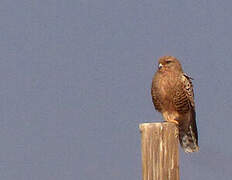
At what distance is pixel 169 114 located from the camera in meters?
9.30

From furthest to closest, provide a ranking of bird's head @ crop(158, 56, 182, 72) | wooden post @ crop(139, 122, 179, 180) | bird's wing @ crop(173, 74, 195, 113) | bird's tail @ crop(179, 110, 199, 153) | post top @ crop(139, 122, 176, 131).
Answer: bird's tail @ crop(179, 110, 199, 153) → bird's wing @ crop(173, 74, 195, 113) → bird's head @ crop(158, 56, 182, 72) → post top @ crop(139, 122, 176, 131) → wooden post @ crop(139, 122, 179, 180)

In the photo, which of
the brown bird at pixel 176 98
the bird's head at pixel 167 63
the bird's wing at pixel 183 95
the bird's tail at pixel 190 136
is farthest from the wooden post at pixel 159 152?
the bird's tail at pixel 190 136

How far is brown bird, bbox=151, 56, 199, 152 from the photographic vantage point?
29.1ft

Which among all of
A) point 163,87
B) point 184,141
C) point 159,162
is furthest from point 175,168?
point 184,141

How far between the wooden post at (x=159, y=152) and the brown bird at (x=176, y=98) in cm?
366

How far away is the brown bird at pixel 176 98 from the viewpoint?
8.87 meters

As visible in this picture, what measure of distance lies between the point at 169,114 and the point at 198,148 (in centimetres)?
84

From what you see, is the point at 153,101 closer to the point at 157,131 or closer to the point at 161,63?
the point at 161,63

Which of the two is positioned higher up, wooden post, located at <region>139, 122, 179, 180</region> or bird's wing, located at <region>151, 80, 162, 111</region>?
bird's wing, located at <region>151, 80, 162, 111</region>

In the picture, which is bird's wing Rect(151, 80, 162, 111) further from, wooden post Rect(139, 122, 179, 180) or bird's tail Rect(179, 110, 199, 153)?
wooden post Rect(139, 122, 179, 180)

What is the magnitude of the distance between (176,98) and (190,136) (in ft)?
3.03

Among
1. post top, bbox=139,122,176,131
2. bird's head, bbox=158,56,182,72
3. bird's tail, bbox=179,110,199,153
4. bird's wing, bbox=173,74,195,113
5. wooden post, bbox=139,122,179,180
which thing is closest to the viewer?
wooden post, bbox=139,122,179,180

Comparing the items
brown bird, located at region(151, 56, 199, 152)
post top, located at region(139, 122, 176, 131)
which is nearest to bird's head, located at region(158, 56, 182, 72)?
brown bird, located at region(151, 56, 199, 152)

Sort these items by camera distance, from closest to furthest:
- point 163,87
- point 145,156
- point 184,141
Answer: point 145,156, point 163,87, point 184,141
